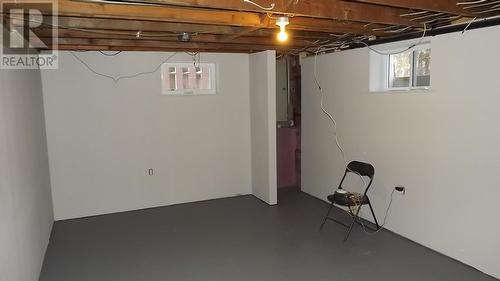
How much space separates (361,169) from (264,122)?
1404 millimetres

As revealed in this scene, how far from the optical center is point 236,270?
3.07 m

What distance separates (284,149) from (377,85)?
2.12m

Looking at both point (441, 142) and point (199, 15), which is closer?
point (199, 15)

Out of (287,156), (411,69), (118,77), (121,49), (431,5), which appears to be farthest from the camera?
(287,156)

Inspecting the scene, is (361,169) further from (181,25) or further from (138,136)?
(138,136)

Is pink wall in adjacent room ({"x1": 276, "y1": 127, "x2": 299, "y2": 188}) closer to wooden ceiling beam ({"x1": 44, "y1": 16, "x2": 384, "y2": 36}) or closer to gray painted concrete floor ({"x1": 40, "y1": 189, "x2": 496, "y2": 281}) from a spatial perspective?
gray painted concrete floor ({"x1": 40, "y1": 189, "x2": 496, "y2": 281})

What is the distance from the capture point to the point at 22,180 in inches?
107

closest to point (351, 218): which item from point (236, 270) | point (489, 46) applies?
point (236, 270)

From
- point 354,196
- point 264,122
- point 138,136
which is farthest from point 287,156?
point 138,136

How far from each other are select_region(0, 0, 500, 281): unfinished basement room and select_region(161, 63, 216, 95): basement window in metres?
0.02

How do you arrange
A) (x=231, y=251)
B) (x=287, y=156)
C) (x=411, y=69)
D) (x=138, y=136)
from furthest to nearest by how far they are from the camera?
1. (x=287, y=156)
2. (x=138, y=136)
3. (x=411, y=69)
4. (x=231, y=251)

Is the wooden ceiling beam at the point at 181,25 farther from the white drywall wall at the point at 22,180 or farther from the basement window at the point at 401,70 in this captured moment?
the white drywall wall at the point at 22,180

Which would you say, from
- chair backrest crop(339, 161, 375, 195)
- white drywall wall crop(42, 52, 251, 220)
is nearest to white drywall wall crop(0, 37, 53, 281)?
white drywall wall crop(42, 52, 251, 220)

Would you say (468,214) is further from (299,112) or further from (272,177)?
(299,112)
